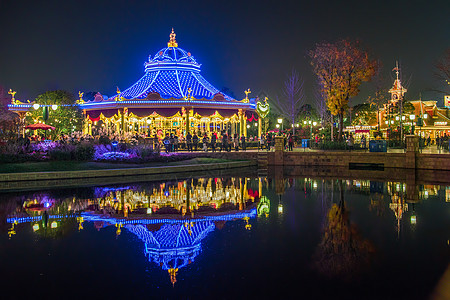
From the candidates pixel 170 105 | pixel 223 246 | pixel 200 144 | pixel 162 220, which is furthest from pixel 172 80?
pixel 223 246

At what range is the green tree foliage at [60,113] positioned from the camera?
44.4m

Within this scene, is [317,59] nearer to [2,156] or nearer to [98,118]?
[98,118]

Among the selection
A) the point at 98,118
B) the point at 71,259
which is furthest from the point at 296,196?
the point at 98,118

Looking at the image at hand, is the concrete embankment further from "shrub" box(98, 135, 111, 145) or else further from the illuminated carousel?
the illuminated carousel

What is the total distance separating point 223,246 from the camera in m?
8.48

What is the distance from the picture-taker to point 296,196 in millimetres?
15305

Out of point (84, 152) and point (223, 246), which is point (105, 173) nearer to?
point (84, 152)

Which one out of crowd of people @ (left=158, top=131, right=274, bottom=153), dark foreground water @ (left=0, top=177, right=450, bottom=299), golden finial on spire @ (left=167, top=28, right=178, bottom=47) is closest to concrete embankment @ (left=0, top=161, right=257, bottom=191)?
dark foreground water @ (left=0, top=177, right=450, bottom=299)

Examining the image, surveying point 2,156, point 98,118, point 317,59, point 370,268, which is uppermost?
Answer: point 317,59

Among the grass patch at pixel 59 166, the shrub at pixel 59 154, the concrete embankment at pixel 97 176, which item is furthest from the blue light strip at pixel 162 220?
the shrub at pixel 59 154

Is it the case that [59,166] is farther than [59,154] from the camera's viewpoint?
No

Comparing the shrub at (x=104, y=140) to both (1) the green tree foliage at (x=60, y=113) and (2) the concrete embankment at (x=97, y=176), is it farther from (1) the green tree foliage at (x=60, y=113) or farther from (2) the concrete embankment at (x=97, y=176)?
(1) the green tree foliage at (x=60, y=113)

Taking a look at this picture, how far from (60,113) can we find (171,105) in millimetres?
15158

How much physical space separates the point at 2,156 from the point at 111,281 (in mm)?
17286
